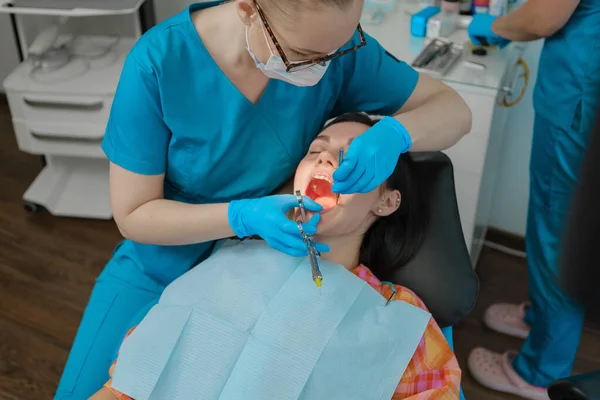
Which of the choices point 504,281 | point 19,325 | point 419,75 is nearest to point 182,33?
point 419,75

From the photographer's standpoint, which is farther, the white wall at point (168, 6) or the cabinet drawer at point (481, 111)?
the white wall at point (168, 6)

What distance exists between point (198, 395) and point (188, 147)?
462mm

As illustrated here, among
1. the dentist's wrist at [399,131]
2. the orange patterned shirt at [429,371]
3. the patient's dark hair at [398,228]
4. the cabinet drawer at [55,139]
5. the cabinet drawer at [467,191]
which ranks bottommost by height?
the cabinet drawer at [55,139]

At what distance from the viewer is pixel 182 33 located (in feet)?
4.05

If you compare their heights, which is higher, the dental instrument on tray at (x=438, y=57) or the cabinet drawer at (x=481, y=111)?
the dental instrument on tray at (x=438, y=57)

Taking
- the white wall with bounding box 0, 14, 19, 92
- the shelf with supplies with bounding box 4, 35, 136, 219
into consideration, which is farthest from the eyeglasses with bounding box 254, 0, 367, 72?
the white wall with bounding box 0, 14, 19, 92

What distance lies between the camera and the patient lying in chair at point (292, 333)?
3.97 feet

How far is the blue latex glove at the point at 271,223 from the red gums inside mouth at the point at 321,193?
0.12 meters

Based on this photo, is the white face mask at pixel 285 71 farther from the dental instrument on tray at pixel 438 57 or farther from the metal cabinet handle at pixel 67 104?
the metal cabinet handle at pixel 67 104

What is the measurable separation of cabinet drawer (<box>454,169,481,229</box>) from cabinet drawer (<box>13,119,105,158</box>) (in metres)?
1.29

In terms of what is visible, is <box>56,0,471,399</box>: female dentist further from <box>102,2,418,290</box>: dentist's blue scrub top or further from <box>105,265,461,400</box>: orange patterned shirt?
<box>105,265,461,400</box>: orange patterned shirt

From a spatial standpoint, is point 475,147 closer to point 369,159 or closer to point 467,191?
point 467,191

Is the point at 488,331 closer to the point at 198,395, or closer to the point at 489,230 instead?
the point at 489,230

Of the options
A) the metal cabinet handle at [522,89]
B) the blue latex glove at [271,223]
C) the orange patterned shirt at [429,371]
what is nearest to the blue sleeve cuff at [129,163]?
the blue latex glove at [271,223]
